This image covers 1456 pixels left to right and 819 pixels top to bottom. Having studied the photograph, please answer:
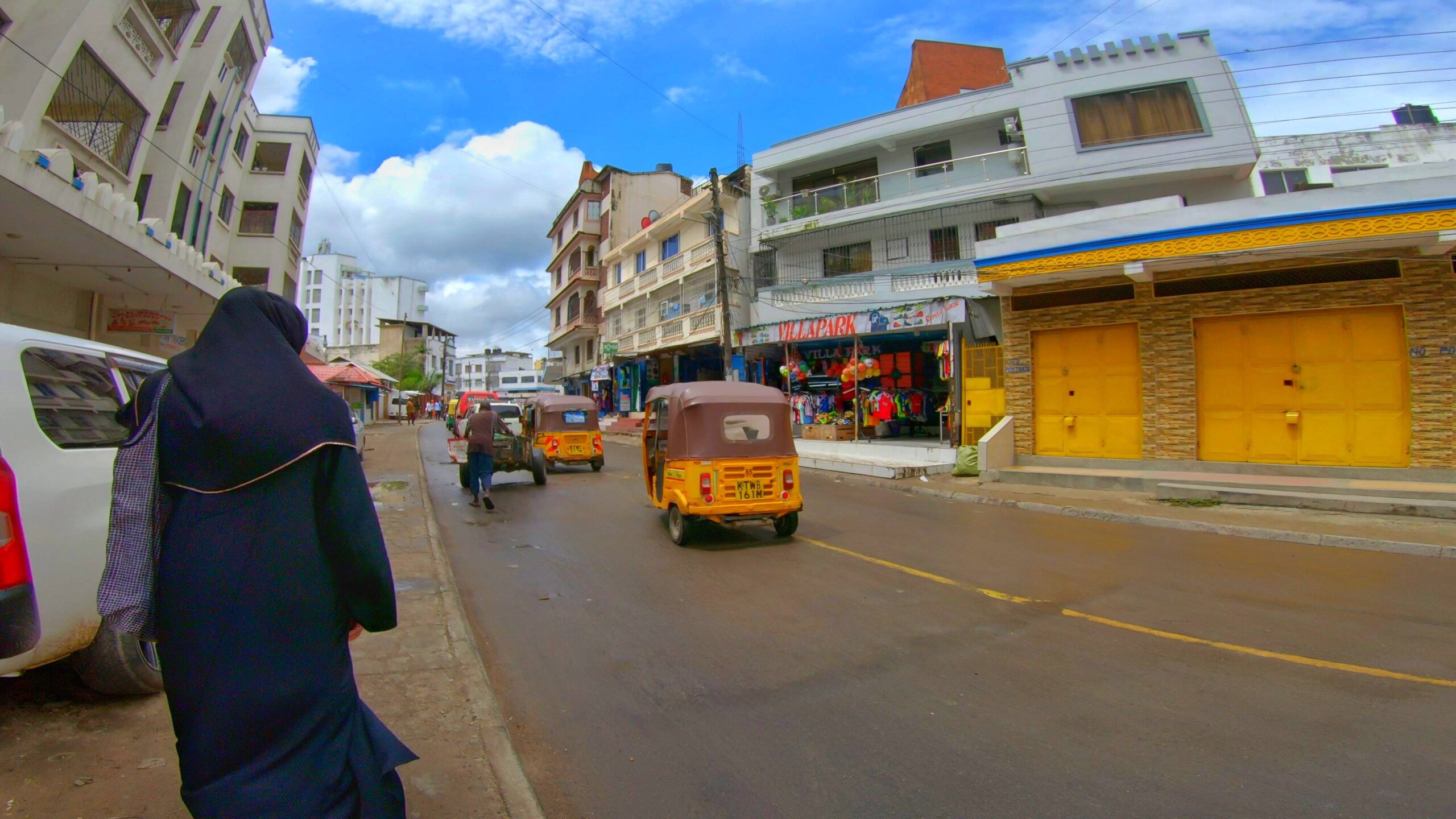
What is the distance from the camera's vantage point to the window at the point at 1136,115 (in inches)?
735

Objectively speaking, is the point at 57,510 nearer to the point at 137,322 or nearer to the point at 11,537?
the point at 11,537

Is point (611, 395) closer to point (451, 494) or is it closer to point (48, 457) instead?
point (451, 494)

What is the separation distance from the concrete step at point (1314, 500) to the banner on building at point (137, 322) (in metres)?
19.7

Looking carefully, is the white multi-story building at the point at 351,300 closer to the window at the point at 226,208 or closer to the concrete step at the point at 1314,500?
the window at the point at 226,208

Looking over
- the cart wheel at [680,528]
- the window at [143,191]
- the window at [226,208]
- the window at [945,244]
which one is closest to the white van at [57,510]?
the cart wheel at [680,528]

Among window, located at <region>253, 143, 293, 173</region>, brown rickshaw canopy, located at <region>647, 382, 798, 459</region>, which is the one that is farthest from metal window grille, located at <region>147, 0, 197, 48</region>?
brown rickshaw canopy, located at <region>647, 382, 798, 459</region>

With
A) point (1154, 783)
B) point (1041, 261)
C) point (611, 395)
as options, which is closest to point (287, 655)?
point (1154, 783)

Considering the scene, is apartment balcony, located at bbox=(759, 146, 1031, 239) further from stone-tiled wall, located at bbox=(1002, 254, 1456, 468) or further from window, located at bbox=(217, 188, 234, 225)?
window, located at bbox=(217, 188, 234, 225)

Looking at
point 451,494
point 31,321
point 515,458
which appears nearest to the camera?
point 31,321

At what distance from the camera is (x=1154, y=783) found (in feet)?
9.94

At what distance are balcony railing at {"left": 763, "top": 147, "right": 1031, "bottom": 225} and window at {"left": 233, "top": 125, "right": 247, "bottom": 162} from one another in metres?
17.9

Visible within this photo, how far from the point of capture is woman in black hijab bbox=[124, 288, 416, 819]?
1857 millimetres

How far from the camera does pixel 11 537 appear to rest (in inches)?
107

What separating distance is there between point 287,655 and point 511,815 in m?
1.29
